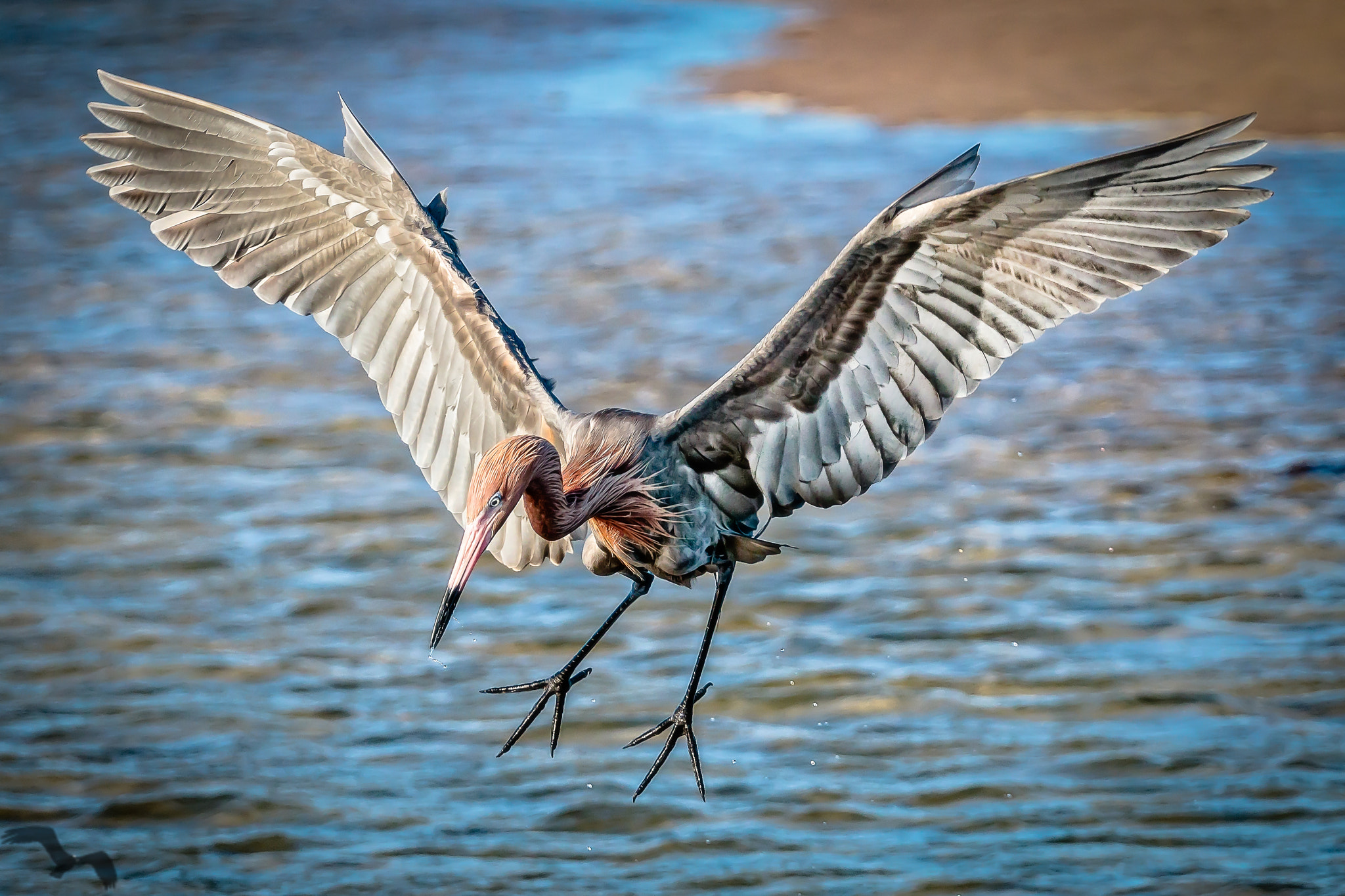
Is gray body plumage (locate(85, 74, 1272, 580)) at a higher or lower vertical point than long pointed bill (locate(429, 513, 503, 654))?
higher

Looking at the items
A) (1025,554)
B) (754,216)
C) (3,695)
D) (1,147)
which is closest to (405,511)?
(3,695)

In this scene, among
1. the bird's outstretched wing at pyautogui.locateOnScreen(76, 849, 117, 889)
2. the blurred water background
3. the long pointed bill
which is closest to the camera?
the long pointed bill

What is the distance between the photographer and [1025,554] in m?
10.3

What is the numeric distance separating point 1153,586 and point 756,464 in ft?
15.3

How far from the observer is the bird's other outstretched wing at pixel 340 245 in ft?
21.3

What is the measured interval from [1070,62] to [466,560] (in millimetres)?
18714

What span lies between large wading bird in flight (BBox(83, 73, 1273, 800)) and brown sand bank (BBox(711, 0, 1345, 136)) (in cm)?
1451

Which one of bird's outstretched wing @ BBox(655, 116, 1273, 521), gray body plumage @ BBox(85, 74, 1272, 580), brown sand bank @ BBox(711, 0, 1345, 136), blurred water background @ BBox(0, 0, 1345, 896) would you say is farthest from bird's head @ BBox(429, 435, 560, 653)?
brown sand bank @ BBox(711, 0, 1345, 136)

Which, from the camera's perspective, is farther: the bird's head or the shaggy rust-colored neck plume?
the shaggy rust-colored neck plume

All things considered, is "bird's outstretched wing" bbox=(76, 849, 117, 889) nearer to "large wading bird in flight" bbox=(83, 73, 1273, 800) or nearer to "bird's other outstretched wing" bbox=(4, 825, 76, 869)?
"bird's other outstretched wing" bbox=(4, 825, 76, 869)

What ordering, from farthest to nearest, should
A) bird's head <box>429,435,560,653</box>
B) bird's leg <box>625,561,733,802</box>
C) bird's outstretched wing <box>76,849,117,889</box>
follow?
1. bird's outstretched wing <box>76,849,117,889</box>
2. bird's leg <box>625,561,733,802</box>
3. bird's head <box>429,435,560,653</box>

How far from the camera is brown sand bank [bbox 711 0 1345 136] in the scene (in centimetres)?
2011

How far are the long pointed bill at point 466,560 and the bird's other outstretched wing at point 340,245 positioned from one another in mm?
1048

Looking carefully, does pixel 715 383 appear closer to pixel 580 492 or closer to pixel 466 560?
pixel 580 492
